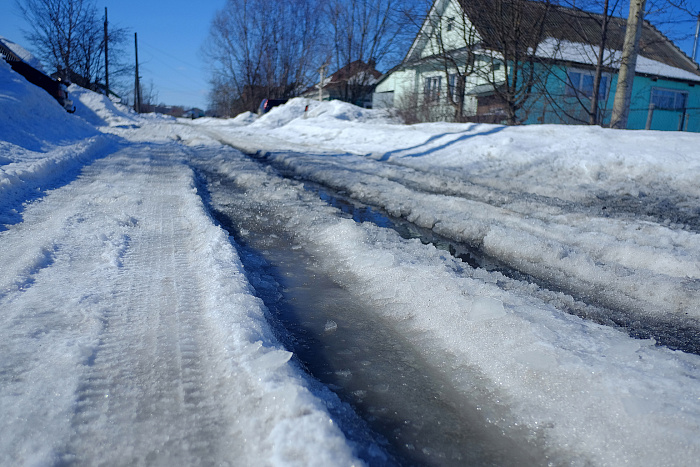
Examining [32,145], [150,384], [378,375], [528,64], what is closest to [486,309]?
[378,375]

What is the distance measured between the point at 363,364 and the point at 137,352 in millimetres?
931

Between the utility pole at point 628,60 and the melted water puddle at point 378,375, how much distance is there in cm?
948

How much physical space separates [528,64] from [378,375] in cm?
1312

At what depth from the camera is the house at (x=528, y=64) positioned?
1113 cm

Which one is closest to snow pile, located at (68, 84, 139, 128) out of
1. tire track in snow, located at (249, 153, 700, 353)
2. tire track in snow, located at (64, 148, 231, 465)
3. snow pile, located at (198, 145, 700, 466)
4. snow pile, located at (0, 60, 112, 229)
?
snow pile, located at (0, 60, 112, 229)

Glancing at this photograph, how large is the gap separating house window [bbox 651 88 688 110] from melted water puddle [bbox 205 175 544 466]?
25.9 meters

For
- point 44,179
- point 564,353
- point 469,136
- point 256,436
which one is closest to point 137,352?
point 256,436

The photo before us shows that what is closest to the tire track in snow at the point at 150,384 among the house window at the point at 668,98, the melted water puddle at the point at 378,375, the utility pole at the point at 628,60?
the melted water puddle at the point at 378,375

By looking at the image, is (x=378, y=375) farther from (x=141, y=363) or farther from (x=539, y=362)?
(x=141, y=363)

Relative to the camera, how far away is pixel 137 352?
175 centimetres

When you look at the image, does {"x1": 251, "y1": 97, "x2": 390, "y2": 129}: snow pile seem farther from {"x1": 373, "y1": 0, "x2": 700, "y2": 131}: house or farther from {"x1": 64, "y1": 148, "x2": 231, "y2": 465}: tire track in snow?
{"x1": 64, "y1": 148, "x2": 231, "y2": 465}: tire track in snow

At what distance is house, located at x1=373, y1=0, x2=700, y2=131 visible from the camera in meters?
11.1

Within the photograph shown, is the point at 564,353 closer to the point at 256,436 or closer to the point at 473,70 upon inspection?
the point at 256,436

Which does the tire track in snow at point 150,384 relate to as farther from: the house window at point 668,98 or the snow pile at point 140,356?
the house window at point 668,98
